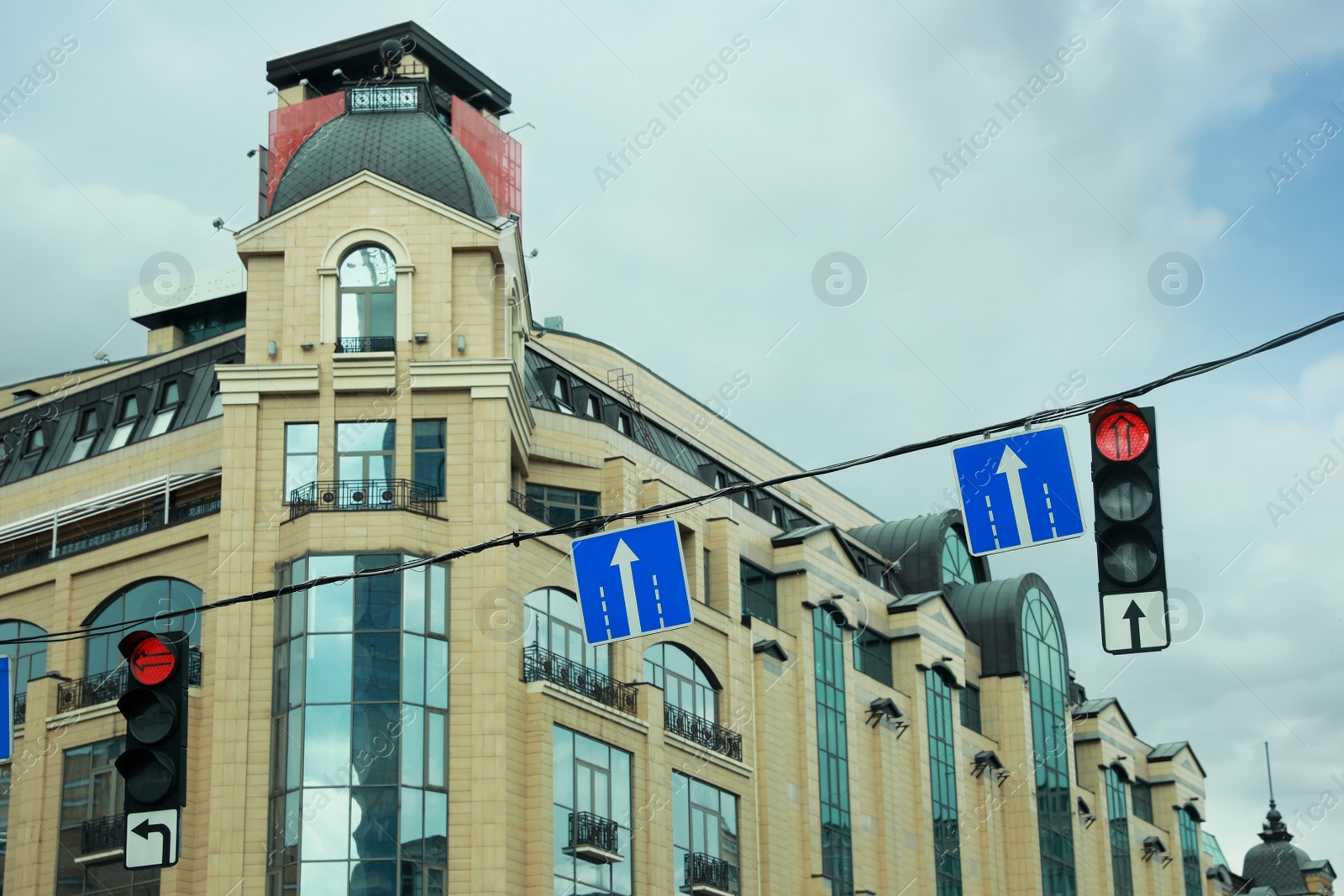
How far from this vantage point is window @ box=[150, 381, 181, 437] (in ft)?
159

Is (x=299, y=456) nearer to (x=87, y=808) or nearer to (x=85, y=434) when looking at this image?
(x=87, y=808)

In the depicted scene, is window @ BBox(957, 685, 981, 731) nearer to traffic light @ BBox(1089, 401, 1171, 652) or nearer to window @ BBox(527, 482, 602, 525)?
window @ BBox(527, 482, 602, 525)

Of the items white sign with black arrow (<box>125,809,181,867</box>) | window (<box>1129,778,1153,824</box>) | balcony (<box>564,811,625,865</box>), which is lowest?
white sign with black arrow (<box>125,809,181,867</box>)

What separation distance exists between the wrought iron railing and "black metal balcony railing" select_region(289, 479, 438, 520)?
7.43m

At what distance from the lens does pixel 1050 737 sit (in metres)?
67.1

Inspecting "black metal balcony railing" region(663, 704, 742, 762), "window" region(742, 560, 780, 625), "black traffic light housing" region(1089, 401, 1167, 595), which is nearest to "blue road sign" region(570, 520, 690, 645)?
"black traffic light housing" region(1089, 401, 1167, 595)

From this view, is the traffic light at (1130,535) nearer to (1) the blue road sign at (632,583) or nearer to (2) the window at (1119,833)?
(1) the blue road sign at (632,583)

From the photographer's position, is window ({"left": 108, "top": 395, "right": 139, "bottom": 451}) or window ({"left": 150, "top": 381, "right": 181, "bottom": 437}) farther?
window ({"left": 108, "top": 395, "right": 139, "bottom": 451})

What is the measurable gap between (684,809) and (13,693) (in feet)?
55.2

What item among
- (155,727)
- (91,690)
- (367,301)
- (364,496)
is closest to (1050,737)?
(364,496)

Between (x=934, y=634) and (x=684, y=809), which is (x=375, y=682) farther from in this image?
(x=934, y=634)

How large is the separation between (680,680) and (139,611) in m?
13.3

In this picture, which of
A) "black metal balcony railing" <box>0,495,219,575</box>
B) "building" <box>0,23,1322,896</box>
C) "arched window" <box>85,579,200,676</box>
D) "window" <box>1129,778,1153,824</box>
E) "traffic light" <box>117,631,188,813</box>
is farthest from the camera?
"window" <box>1129,778,1153,824</box>

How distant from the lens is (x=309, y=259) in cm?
4341
